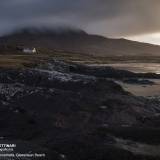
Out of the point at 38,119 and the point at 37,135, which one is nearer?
the point at 37,135

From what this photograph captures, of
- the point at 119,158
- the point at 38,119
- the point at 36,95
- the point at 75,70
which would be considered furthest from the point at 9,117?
the point at 75,70

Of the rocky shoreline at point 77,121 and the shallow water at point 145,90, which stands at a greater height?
the rocky shoreline at point 77,121

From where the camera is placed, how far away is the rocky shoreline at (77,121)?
17703 millimetres

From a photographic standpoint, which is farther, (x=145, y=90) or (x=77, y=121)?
(x=145, y=90)

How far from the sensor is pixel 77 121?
81.2 feet

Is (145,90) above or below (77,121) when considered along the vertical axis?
below

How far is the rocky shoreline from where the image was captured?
17.7 metres

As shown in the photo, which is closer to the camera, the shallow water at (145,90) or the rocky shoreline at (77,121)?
the rocky shoreline at (77,121)

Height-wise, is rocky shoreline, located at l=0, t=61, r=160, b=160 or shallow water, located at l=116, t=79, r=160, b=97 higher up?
rocky shoreline, located at l=0, t=61, r=160, b=160

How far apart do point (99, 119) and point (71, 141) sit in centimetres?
677

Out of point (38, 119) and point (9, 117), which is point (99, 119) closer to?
point (38, 119)

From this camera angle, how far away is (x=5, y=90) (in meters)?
30.2

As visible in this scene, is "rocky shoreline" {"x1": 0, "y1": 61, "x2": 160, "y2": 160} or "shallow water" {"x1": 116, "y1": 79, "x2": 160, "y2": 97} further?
"shallow water" {"x1": 116, "y1": 79, "x2": 160, "y2": 97}

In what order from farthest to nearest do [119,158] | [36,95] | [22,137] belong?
[36,95] → [22,137] → [119,158]
